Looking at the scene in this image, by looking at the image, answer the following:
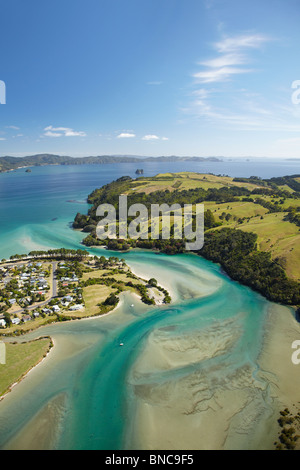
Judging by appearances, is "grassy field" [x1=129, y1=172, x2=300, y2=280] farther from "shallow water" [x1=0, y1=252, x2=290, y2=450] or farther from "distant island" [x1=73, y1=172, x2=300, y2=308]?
"shallow water" [x1=0, y1=252, x2=290, y2=450]

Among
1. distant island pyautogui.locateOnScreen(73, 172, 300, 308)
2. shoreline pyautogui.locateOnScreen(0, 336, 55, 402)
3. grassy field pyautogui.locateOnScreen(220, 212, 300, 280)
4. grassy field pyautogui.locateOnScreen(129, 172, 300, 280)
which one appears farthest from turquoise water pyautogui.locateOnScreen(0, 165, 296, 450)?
grassy field pyautogui.locateOnScreen(129, 172, 300, 280)

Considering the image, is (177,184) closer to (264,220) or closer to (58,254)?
(264,220)

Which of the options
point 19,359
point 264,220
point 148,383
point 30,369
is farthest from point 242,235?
point 19,359

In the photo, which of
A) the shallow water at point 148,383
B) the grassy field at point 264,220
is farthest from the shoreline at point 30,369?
the grassy field at point 264,220

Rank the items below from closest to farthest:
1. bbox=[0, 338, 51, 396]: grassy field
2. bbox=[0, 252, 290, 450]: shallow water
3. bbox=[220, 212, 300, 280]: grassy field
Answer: bbox=[0, 252, 290, 450]: shallow water
bbox=[0, 338, 51, 396]: grassy field
bbox=[220, 212, 300, 280]: grassy field

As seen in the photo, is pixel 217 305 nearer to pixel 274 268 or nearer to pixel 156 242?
pixel 274 268

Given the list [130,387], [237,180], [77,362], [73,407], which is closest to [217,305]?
[130,387]
